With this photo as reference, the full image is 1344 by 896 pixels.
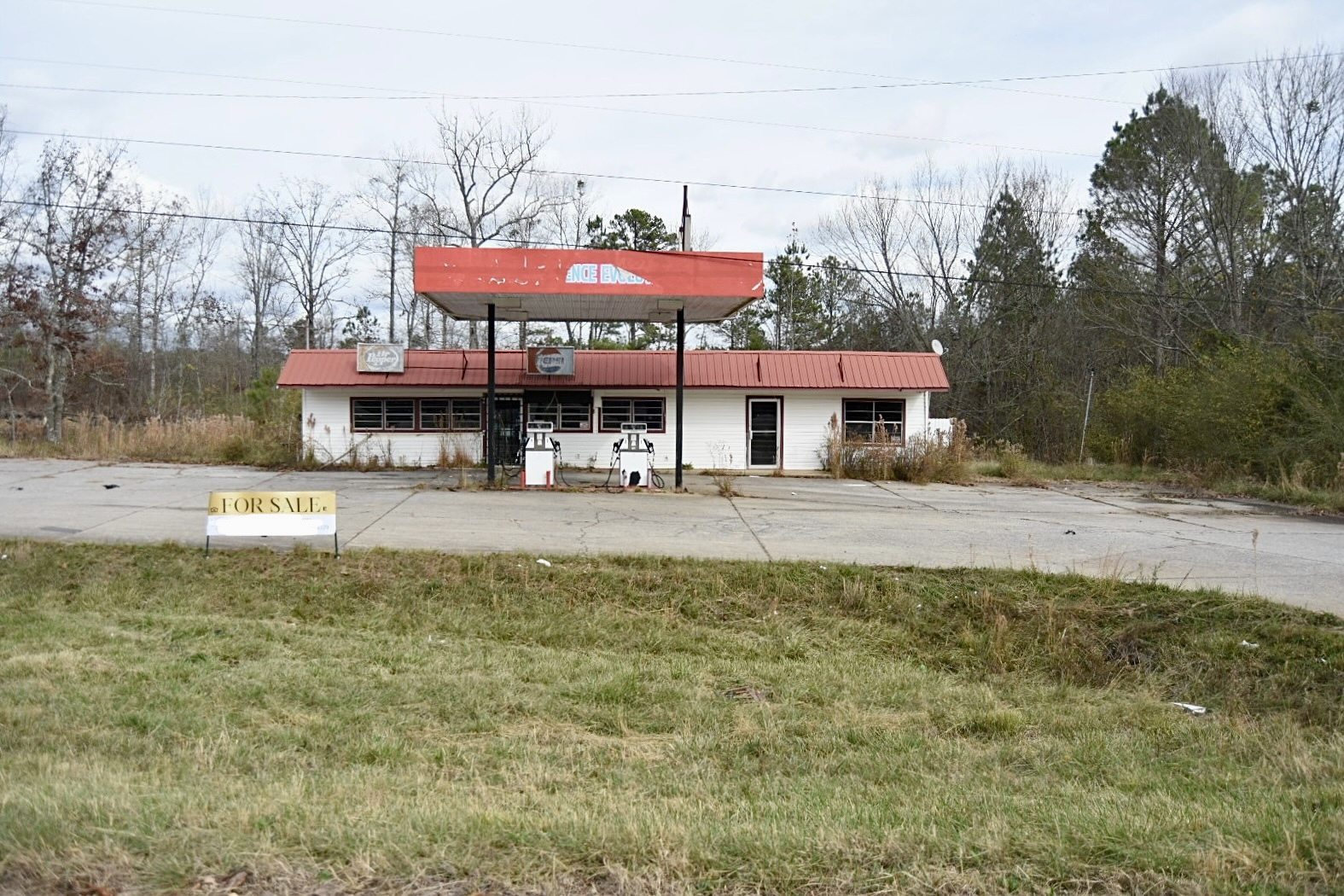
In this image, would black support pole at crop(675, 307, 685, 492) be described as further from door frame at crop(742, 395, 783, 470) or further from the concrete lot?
door frame at crop(742, 395, 783, 470)

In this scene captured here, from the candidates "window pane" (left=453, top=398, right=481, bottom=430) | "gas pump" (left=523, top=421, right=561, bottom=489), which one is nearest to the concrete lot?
"gas pump" (left=523, top=421, right=561, bottom=489)

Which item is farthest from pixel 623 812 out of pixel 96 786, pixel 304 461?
pixel 304 461

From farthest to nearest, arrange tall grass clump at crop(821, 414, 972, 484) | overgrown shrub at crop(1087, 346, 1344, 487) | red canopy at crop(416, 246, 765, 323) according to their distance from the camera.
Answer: tall grass clump at crop(821, 414, 972, 484)
overgrown shrub at crop(1087, 346, 1344, 487)
red canopy at crop(416, 246, 765, 323)

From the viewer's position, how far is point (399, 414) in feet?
93.6

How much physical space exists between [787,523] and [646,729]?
10.2m

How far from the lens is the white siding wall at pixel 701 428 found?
1116 inches

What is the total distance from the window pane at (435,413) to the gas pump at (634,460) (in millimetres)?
7858

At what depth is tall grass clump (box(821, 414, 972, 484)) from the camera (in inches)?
1016

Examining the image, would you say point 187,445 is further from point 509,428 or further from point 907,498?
point 907,498

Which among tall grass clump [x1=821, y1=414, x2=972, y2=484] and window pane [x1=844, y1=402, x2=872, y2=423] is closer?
tall grass clump [x1=821, y1=414, x2=972, y2=484]

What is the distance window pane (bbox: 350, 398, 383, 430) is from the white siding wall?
0.19 metres

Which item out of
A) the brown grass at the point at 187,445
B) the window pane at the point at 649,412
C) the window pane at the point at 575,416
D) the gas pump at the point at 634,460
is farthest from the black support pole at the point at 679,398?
the brown grass at the point at 187,445

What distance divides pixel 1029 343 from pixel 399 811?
42.6m

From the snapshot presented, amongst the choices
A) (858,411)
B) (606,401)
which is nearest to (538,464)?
(606,401)
